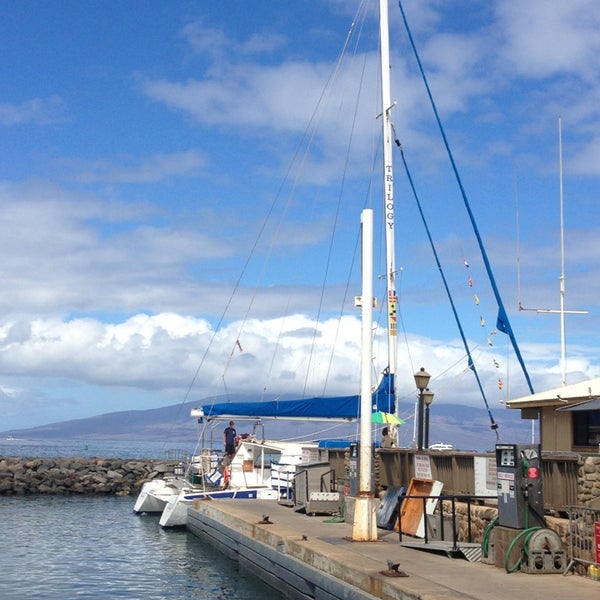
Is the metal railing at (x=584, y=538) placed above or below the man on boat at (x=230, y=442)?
below

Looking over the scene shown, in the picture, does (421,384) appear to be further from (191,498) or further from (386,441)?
(191,498)

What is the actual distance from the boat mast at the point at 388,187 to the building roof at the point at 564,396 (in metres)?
5.48

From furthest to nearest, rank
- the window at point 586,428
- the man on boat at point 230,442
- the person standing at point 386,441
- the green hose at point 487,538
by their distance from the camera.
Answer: the man on boat at point 230,442 → the person standing at point 386,441 → the window at point 586,428 → the green hose at point 487,538

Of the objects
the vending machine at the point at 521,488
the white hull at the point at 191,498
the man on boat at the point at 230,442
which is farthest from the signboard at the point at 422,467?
the man on boat at the point at 230,442

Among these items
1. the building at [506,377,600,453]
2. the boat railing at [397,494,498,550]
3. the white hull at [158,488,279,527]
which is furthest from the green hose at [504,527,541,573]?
the white hull at [158,488,279,527]

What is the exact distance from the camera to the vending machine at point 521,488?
1491cm

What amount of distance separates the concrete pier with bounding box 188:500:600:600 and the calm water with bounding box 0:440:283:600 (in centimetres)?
79

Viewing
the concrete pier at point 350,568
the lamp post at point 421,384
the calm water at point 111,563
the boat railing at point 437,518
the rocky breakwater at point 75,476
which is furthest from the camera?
the rocky breakwater at point 75,476

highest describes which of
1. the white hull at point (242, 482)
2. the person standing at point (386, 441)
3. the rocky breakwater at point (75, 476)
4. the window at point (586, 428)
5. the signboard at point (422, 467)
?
the window at point (586, 428)

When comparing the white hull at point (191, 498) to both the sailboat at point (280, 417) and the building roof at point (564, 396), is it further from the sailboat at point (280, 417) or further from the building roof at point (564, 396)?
the building roof at point (564, 396)

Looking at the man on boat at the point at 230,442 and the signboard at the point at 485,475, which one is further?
the man on boat at the point at 230,442

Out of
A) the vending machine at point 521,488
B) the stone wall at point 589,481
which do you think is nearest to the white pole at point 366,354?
the vending machine at point 521,488

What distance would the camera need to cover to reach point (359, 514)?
18.9m

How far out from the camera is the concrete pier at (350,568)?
13078 mm
